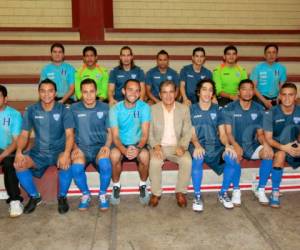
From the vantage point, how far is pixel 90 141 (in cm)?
412

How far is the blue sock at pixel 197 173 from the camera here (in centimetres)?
396

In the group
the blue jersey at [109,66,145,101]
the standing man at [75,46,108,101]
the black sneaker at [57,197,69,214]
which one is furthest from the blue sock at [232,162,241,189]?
the standing man at [75,46,108,101]

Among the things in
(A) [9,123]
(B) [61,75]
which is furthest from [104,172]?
(B) [61,75]

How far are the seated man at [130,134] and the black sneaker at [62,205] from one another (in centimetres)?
53

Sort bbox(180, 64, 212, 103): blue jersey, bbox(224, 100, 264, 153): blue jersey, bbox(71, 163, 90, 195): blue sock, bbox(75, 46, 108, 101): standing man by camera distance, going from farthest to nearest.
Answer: bbox(180, 64, 212, 103): blue jersey → bbox(75, 46, 108, 101): standing man → bbox(224, 100, 264, 153): blue jersey → bbox(71, 163, 90, 195): blue sock

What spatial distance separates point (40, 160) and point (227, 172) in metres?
2.16

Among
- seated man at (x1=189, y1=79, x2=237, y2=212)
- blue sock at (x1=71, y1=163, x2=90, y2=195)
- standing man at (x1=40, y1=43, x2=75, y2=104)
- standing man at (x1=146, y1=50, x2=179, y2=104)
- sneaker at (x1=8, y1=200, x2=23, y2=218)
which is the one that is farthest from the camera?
standing man at (x1=146, y1=50, x2=179, y2=104)

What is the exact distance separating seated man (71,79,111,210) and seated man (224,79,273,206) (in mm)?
1490

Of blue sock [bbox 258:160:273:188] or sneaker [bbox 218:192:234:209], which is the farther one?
blue sock [bbox 258:160:273:188]

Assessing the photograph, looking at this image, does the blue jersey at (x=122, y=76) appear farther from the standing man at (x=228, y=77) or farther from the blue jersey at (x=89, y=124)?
the blue jersey at (x=89, y=124)

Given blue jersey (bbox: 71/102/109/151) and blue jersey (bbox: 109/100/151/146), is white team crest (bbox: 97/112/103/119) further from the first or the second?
blue jersey (bbox: 109/100/151/146)

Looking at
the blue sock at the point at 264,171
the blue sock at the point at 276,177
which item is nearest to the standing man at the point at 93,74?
the blue sock at the point at 264,171

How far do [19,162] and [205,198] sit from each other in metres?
2.18

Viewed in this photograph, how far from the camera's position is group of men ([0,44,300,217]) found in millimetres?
3906
